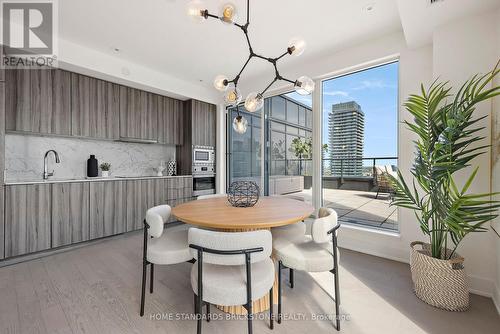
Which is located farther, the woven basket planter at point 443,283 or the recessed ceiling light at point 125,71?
the recessed ceiling light at point 125,71

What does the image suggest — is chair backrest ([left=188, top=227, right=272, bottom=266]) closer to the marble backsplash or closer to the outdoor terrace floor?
the outdoor terrace floor

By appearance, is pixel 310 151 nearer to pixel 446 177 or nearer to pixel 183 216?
pixel 446 177

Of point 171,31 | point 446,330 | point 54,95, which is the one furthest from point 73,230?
point 446,330

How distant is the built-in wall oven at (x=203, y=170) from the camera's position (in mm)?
4516

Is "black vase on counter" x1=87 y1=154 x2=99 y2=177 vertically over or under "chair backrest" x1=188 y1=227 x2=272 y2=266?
over

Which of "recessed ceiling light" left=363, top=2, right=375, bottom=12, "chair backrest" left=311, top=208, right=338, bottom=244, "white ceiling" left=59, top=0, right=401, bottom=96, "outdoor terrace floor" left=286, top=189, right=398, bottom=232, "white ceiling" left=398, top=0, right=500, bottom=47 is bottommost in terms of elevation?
"outdoor terrace floor" left=286, top=189, right=398, bottom=232

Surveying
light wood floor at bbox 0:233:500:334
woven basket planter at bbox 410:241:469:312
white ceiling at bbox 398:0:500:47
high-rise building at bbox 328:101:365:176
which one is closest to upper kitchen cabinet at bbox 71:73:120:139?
light wood floor at bbox 0:233:500:334

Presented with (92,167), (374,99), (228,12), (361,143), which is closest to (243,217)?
(228,12)

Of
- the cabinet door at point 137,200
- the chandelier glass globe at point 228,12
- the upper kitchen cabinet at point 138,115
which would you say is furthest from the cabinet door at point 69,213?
the chandelier glass globe at point 228,12

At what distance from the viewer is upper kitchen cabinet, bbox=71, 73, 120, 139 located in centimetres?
318

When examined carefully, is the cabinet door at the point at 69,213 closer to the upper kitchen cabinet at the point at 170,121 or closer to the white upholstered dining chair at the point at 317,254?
the upper kitchen cabinet at the point at 170,121

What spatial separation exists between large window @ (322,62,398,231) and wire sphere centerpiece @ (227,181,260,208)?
173 centimetres

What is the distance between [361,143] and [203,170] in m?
3.04

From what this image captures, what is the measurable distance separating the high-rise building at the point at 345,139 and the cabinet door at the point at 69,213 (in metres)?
3.73
